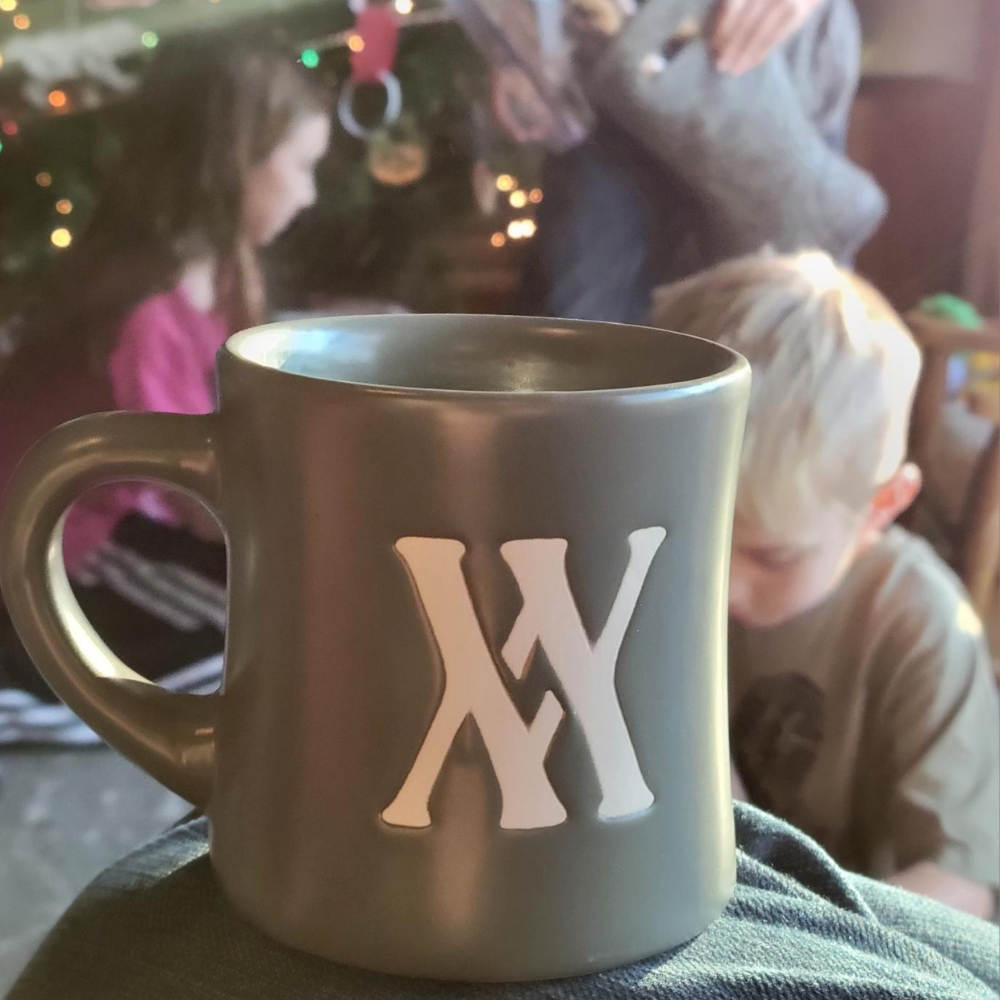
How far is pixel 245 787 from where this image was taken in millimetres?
299

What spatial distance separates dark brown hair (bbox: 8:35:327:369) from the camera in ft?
1.90

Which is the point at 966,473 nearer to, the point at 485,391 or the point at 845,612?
the point at 845,612

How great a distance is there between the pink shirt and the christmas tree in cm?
5

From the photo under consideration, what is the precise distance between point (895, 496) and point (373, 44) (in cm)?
41

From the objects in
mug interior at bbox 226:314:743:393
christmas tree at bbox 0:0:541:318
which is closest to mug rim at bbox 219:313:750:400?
mug interior at bbox 226:314:743:393

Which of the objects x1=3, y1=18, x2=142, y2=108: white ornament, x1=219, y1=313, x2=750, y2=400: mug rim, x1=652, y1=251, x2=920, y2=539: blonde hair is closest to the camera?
x1=219, y1=313, x2=750, y2=400: mug rim

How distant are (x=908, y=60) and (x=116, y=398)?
50 centimetres

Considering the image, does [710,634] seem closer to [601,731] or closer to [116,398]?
[601,731]

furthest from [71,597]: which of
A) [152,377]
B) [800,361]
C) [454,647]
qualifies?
[800,361]

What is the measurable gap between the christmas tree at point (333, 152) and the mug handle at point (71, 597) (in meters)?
0.32

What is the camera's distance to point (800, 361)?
2.18ft

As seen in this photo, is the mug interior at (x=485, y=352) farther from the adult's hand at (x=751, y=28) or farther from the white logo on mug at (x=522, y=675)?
the adult's hand at (x=751, y=28)

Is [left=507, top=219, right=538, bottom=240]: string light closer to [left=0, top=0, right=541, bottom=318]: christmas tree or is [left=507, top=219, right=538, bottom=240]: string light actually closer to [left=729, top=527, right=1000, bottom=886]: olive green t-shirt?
[left=0, top=0, right=541, bottom=318]: christmas tree

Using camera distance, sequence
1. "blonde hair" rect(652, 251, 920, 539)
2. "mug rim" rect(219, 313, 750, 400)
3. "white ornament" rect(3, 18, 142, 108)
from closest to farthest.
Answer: "mug rim" rect(219, 313, 750, 400) < "white ornament" rect(3, 18, 142, 108) < "blonde hair" rect(652, 251, 920, 539)
